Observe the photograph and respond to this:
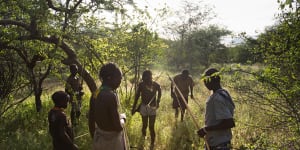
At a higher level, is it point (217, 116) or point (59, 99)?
point (59, 99)

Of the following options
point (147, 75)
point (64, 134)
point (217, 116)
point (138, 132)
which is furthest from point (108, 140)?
point (138, 132)

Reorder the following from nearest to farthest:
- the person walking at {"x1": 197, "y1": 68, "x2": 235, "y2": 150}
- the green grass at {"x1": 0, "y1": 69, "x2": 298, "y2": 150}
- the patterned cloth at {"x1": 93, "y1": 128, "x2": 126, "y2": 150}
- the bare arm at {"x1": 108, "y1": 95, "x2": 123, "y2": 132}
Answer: the bare arm at {"x1": 108, "y1": 95, "x2": 123, "y2": 132} → the patterned cloth at {"x1": 93, "y1": 128, "x2": 126, "y2": 150} → the person walking at {"x1": 197, "y1": 68, "x2": 235, "y2": 150} → the green grass at {"x1": 0, "y1": 69, "x2": 298, "y2": 150}

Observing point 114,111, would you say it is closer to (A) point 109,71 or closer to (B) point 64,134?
(A) point 109,71

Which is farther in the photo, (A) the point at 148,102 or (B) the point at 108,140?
(A) the point at 148,102

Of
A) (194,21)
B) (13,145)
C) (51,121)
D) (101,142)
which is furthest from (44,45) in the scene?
(194,21)

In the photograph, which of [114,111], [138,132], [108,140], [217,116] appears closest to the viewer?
[114,111]

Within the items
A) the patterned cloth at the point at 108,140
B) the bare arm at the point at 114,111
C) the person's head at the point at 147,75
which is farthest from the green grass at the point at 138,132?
the bare arm at the point at 114,111

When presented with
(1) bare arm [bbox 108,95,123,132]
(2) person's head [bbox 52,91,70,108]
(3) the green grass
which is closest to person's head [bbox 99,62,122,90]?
(1) bare arm [bbox 108,95,123,132]

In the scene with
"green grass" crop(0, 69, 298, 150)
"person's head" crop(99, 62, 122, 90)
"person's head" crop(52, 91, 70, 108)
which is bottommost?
"green grass" crop(0, 69, 298, 150)

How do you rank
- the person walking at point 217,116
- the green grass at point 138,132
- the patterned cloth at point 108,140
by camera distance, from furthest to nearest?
the green grass at point 138,132
the person walking at point 217,116
the patterned cloth at point 108,140

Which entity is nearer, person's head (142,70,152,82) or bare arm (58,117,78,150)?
bare arm (58,117,78,150)

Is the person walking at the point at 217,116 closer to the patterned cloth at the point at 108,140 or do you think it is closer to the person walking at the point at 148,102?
the patterned cloth at the point at 108,140

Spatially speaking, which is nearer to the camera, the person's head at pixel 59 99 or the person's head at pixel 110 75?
the person's head at pixel 110 75

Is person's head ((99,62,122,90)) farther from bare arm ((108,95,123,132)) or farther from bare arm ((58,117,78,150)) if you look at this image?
bare arm ((58,117,78,150))
